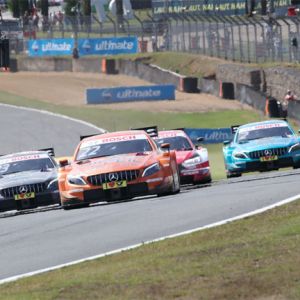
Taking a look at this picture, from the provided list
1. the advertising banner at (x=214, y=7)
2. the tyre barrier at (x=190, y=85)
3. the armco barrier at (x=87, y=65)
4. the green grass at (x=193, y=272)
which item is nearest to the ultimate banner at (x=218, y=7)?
the advertising banner at (x=214, y=7)

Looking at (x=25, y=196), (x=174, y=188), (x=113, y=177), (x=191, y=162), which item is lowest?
(x=191, y=162)

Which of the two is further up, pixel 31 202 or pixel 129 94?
pixel 31 202

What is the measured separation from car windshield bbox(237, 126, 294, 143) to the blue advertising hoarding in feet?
152

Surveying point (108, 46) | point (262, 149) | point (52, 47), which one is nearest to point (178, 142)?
point (262, 149)

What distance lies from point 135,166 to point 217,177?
10.7 metres

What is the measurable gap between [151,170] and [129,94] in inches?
1399

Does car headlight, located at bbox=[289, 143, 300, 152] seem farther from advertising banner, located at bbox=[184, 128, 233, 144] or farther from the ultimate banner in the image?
the ultimate banner

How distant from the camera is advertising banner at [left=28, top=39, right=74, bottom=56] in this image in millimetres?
73562

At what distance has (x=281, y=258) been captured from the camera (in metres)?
9.52

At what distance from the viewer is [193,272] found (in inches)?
366

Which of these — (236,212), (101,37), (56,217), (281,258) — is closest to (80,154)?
(56,217)

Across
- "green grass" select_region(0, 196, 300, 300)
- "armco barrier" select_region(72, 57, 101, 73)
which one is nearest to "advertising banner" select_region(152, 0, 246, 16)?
"armco barrier" select_region(72, 57, 101, 73)

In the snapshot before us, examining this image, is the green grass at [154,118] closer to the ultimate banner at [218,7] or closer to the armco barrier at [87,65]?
the armco barrier at [87,65]

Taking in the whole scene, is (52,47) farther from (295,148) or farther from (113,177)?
(113,177)
